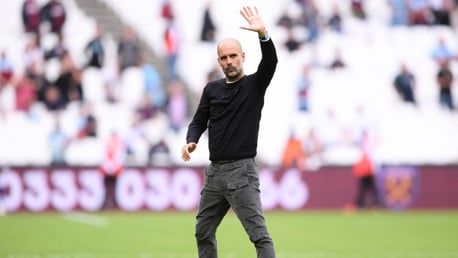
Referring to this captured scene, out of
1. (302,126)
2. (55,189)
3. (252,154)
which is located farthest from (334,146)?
(252,154)

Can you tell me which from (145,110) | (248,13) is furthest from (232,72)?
(145,110)

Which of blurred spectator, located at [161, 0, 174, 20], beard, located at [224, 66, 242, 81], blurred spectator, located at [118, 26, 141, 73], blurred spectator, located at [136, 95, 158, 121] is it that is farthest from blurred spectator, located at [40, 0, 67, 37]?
beard, located at [224, 66, 242, 81]

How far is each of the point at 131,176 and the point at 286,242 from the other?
8.96 m

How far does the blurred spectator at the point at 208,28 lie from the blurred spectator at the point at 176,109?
284 cm

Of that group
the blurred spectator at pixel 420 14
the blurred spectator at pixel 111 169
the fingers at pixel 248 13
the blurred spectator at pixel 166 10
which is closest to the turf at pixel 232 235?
the blurred spectator at pixel 111 169

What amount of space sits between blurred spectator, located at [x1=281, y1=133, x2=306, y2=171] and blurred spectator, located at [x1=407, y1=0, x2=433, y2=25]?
691 cm

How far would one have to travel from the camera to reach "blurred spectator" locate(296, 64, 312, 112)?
29.3 metres

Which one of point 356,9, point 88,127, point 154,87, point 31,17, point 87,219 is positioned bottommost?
point 87,219

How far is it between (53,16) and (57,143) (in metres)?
4.67

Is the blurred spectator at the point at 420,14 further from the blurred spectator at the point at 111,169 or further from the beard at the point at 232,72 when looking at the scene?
the beard at the point at 232,72

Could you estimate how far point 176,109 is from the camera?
2814 centimetres

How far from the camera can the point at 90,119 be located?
27.3 meters

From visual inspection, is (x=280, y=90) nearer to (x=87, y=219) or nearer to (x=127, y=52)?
(x=127, y=52)

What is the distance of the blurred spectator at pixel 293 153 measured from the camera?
26875 mm
